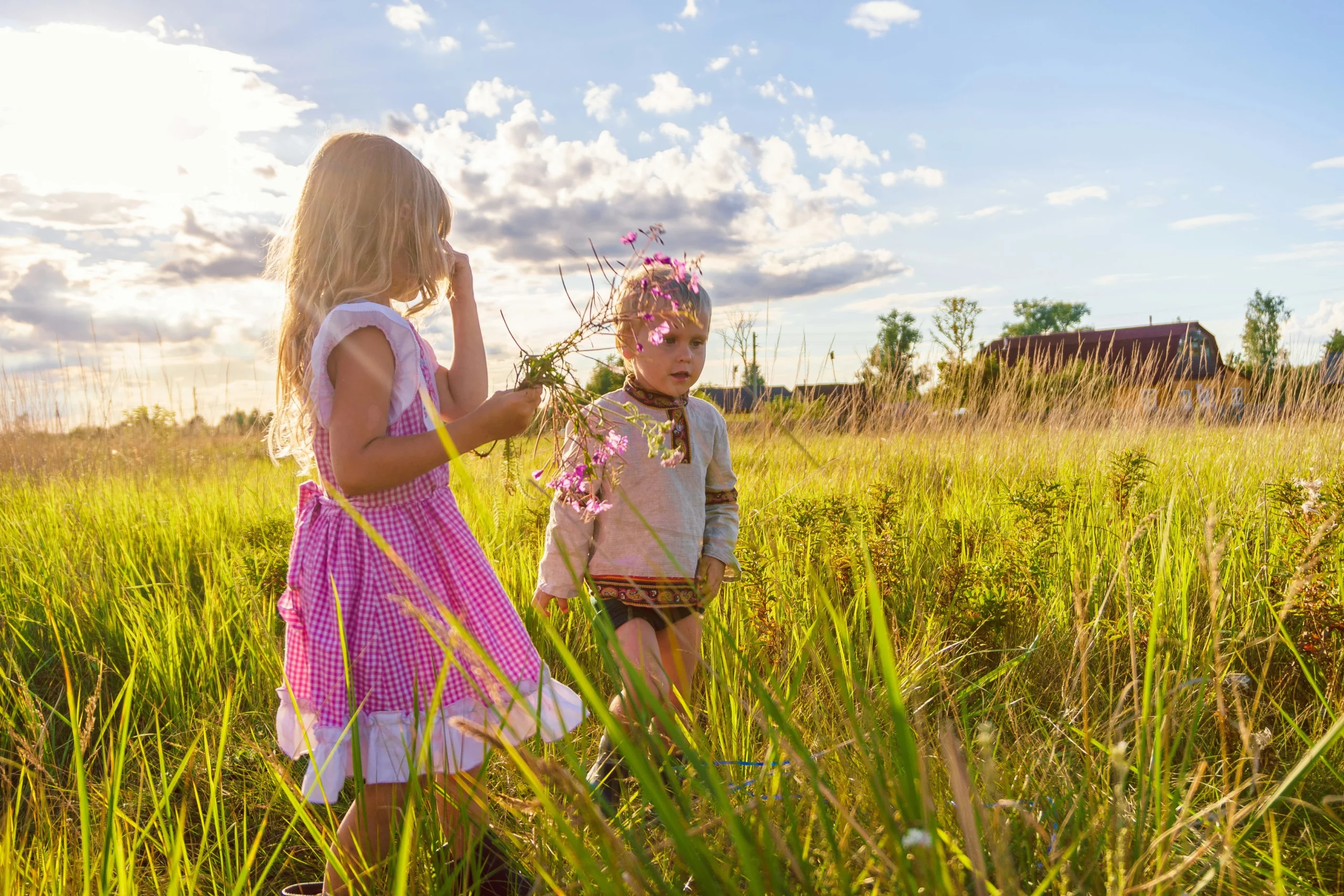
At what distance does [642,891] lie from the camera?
0.83 m

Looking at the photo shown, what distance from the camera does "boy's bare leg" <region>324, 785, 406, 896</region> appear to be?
4.41 ft

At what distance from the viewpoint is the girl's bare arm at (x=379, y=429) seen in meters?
1.59

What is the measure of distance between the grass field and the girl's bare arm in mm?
389

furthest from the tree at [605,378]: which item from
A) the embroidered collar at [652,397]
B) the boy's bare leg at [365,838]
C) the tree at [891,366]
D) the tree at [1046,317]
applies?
the tree at [1046,317]

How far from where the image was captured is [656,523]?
248cm

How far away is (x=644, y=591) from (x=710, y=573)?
279mm

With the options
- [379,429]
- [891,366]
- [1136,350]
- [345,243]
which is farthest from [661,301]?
[1136,350]

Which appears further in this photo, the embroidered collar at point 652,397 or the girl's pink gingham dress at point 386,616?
the embroidered collar at point 652,397

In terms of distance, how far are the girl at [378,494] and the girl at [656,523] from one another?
0.49m

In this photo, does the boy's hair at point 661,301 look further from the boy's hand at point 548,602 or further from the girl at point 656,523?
the boy's hand at point 548,602

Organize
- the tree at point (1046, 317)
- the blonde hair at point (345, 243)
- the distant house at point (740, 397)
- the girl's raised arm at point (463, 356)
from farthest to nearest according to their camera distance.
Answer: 1. the tree at point (1046, 317)
2. the distant house at point (740, 397)
3. the girl's raised arm at point (463, 356)
4. the blonde hair at point (345, 243)

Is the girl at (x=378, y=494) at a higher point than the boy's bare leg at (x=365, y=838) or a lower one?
higher

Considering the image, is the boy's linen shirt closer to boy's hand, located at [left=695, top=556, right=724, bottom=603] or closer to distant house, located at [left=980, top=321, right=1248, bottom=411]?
boy's hand, located at [left=695, top=556, right=724, bottom=603]

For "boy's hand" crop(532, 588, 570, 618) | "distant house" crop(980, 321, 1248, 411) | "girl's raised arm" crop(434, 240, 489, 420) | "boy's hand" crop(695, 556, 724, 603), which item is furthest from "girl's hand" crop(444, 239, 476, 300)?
"distant house" crop(980, 321, 1248, 411)
